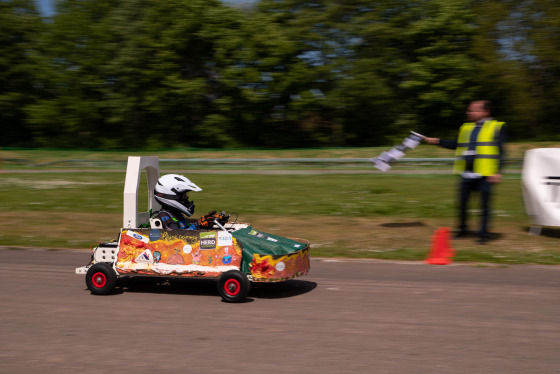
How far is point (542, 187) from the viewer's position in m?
11.4

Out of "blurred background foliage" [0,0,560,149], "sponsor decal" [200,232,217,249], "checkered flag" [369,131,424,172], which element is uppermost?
"blurred background foliage" [0,0,560,149]

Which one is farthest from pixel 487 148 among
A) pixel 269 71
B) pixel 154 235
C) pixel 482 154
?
pixel 269 71

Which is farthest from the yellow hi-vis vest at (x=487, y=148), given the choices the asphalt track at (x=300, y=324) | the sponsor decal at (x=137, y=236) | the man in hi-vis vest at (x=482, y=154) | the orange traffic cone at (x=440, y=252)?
the sponsor decal at (x=137, y=236)

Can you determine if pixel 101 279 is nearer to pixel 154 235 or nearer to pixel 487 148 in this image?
pixel 154 235

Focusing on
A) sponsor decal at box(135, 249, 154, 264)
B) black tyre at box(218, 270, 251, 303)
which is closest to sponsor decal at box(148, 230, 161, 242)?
sponsor decal at box(135, 249, 154, 264)

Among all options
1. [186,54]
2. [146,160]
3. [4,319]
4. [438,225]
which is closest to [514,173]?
[438,225]

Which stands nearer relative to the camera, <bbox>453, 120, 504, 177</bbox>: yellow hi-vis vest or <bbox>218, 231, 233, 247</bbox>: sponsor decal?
<bbox>218, 231, 233, 247</bbox>: sponsor decal

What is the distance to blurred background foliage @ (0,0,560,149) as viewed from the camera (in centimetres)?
3653

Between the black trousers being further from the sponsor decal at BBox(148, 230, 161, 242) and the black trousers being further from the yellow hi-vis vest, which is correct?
the sponsor decal at BBox(148, 230, 161, 242)

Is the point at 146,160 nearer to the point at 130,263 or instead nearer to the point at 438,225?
the point at 130,263

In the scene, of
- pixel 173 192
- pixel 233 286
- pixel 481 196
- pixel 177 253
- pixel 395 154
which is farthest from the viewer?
pixel 395 154

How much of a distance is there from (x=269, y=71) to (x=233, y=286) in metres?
34.2

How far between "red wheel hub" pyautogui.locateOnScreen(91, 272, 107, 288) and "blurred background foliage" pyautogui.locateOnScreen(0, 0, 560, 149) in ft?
104

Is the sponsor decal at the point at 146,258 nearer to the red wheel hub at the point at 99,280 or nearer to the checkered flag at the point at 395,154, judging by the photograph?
the red wheel hub at the point at 99,280
